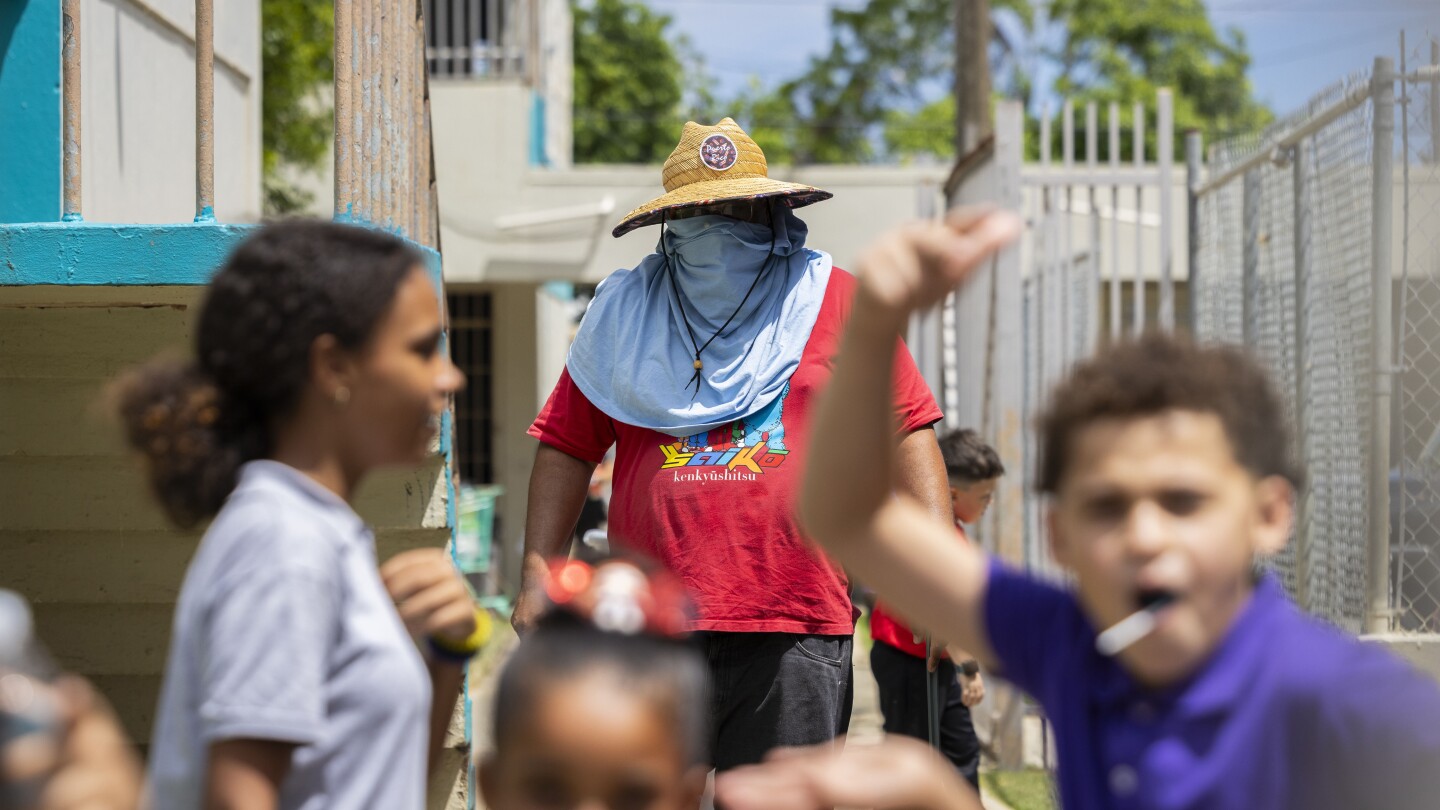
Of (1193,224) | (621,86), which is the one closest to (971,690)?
(1193,224)

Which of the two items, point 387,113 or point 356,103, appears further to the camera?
point 387,113

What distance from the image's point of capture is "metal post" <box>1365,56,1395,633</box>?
4.61m

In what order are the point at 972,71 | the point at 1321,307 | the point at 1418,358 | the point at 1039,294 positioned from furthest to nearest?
the point at 972,71 < the point at 1039,294 < the point at 1321,307 < the point at 1418,358

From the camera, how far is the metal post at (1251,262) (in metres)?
5.86

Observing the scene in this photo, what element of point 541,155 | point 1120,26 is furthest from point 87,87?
point 1120,26

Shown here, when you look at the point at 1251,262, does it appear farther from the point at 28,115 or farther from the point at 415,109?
the point at 28,115

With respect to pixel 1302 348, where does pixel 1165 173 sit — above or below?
above

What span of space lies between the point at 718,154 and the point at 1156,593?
94.4 inches

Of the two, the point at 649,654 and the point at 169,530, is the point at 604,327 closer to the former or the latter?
the point at 169,530

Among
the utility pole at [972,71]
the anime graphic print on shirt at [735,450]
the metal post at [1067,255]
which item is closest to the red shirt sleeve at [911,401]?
the anime graphic print on shirt at [735,450]

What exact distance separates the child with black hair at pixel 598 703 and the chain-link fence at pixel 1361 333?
3.32m

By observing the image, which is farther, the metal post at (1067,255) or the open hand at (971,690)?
the metal post at (1067,255)

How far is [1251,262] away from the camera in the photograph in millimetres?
5891

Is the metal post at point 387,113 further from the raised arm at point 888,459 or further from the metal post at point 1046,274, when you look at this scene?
the metal post at point 1046,274
